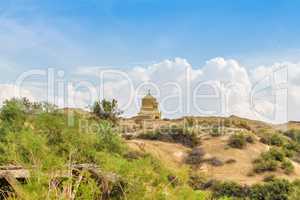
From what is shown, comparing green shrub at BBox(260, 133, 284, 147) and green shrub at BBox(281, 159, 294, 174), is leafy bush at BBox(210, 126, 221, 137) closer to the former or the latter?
green shrub at BBox(260, 133, 284, 147)

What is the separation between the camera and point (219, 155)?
39.8 metres

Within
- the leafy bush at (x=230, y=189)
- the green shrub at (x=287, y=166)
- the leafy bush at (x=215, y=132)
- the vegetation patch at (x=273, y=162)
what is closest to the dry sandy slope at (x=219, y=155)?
the green shrub at (x=287, y=166)

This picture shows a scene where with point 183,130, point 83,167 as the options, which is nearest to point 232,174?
point 183,130

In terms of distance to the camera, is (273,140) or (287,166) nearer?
(287,166)

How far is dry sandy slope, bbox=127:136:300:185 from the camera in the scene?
35.3 meters

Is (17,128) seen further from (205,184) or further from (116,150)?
(205,184)

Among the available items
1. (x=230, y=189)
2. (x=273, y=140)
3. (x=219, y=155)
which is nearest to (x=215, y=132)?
(x=273, y=140)

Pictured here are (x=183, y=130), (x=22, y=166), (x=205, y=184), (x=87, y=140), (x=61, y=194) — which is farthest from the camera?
(x=183, y=130)

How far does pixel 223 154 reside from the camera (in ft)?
131

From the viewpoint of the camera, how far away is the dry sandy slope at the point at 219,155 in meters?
35.3

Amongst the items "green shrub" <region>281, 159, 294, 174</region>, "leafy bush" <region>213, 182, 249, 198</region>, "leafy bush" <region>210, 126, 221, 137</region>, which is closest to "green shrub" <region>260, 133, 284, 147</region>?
"leafy bush" <region>210, 126, 221, 137</region>

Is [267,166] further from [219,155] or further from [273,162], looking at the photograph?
[219,155]

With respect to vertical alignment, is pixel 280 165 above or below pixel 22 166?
below

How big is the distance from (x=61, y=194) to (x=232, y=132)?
4026 cm
